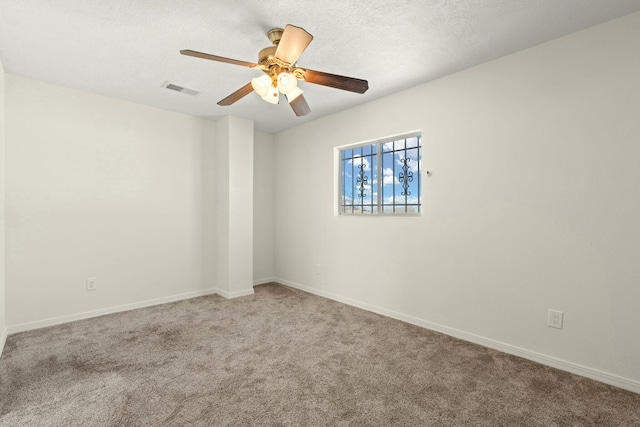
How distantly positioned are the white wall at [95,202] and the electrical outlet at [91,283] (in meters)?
0.04

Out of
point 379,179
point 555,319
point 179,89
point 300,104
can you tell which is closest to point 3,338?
point 179,89

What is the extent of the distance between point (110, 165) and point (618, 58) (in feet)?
14.9

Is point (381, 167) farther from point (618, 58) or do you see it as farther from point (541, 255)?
point (618, 58)

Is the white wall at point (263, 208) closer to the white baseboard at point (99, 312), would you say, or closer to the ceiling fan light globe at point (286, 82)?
the white baseboard at point (99, 312)

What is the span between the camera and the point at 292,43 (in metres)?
1.80

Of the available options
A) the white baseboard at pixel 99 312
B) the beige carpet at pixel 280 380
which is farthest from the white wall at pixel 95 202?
the beige carpet at pixel 280 380

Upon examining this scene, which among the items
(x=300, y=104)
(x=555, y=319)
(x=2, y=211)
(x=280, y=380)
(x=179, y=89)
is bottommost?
(x=280, y=380)

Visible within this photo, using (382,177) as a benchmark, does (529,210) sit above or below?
below

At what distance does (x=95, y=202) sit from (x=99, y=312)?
1189 millimetres

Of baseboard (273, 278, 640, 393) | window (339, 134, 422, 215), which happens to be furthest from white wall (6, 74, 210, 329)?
baseboard (273, 278, 640, 393)

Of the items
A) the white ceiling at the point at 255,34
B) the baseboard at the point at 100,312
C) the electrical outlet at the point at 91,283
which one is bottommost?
the baseboard at the point at 100,312

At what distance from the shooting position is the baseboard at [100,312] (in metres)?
2.98

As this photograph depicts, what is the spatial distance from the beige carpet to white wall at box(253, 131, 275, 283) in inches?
70.0

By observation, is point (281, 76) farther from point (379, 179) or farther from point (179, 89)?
point (379, 179)
